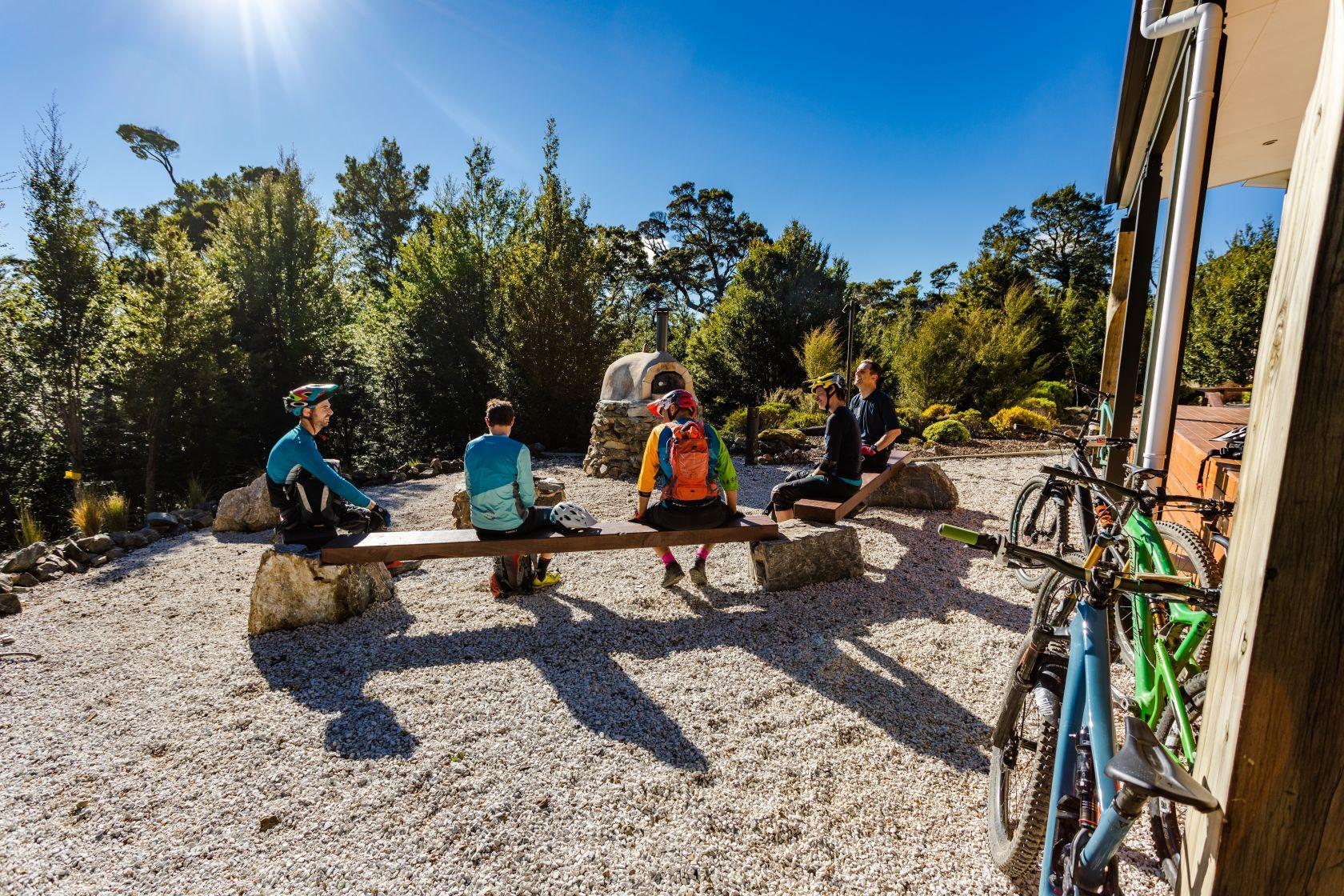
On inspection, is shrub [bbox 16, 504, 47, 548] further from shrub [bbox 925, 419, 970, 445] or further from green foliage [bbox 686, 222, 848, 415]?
green foliage [bbox 686, 222, 848, 415]

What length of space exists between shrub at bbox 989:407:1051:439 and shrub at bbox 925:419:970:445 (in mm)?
1270

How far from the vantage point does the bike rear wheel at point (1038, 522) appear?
4109 mm

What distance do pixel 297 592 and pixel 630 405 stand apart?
5.48 meters

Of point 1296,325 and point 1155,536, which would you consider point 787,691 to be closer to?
point 1155,536

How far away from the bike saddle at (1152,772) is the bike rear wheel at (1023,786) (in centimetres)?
56

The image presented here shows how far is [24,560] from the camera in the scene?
5.39 metres

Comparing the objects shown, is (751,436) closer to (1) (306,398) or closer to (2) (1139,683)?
(1) (306,398)

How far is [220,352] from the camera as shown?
11.5 m

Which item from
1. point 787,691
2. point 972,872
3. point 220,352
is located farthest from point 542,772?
point 220,352

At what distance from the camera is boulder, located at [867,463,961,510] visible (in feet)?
21.2

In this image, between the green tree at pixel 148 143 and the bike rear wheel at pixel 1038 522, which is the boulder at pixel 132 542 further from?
the green tree at pixel 148 143

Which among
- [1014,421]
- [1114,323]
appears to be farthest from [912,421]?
[1114,323]

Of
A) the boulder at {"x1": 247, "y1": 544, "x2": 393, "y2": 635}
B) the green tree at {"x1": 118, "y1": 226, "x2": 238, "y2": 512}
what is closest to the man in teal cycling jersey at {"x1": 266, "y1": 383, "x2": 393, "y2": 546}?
the boulder at {"x1": 247, "y1": 544, "x2": 393, "y2": 635}

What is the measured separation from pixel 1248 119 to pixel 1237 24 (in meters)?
1.86
